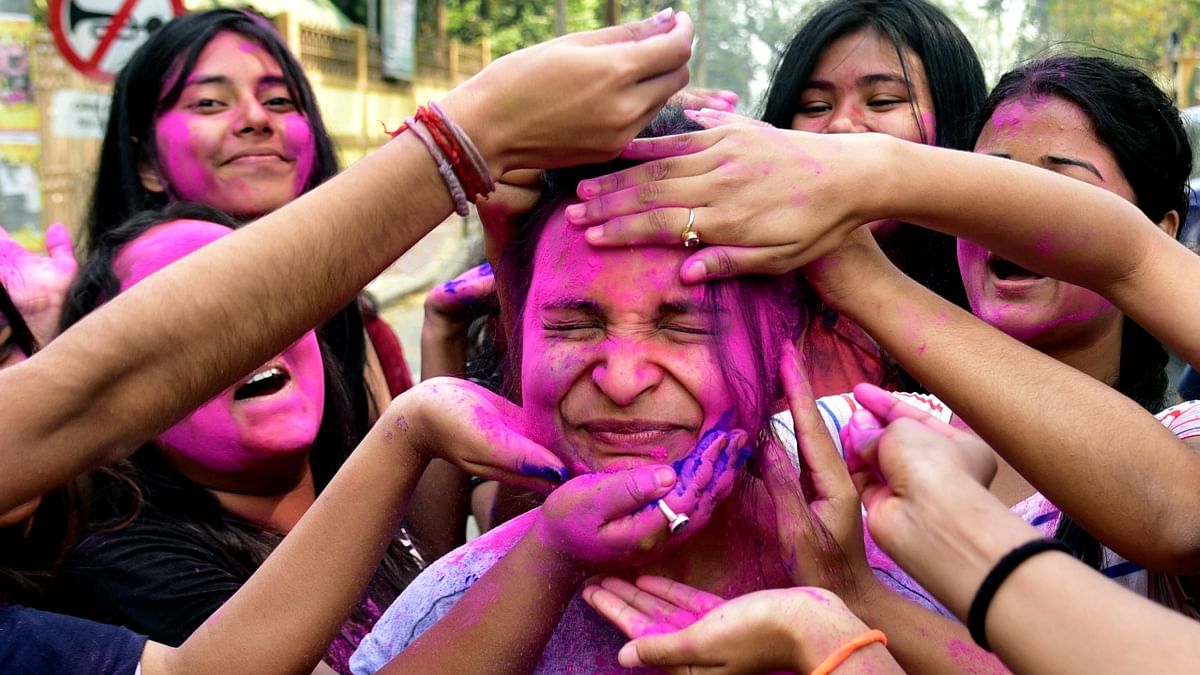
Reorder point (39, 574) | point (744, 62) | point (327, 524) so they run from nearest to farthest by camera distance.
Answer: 1. point (327, 524)
2. point (39, 574)
3. point (744, 62)

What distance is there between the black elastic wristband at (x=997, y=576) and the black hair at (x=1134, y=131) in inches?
45.6

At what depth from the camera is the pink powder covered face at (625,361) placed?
1.81 metres

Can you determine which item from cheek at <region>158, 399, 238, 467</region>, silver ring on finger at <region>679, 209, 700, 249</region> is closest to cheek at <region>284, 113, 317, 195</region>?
cheek at <region>158, 399, 238, 467</region>

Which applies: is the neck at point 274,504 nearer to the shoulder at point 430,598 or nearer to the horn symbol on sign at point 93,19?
the shoulder at point 430,598

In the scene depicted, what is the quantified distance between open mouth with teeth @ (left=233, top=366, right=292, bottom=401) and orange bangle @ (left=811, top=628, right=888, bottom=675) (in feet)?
5.07

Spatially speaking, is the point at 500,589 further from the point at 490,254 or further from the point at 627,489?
the point at 490,254

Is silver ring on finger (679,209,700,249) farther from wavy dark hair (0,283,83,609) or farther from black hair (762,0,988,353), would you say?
black hair (762,0,988,353)

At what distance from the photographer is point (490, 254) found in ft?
6.97

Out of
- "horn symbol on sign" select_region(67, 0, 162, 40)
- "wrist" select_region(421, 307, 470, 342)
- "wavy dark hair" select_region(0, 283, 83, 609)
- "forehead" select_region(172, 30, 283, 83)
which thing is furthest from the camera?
"horn symbol on sign" select_region(67, 0, 162, 40)

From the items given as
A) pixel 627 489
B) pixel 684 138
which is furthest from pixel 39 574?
pixel 684 138

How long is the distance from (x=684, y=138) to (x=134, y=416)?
3.04ft

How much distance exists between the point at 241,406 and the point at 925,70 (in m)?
2.02

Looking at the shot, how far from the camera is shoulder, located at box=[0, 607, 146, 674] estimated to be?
1.80 meters

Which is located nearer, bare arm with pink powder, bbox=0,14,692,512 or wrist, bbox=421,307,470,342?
bare arm with pink powder, bbox=0,14,692,512
